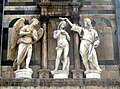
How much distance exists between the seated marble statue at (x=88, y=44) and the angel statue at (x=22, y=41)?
1.19m

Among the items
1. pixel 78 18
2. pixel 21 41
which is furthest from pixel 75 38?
pixel 21 41

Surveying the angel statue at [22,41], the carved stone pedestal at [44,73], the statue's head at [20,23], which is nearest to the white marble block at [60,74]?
the carved stone pedestal at [44,73]

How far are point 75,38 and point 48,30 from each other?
91 cm

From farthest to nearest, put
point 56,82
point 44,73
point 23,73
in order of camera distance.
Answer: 1. point 44,73
2. point 23,73
3. point 56,82

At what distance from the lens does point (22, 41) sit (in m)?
10.9

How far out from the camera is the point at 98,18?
11.9 metres

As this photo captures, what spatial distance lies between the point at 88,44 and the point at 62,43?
2.55 ft

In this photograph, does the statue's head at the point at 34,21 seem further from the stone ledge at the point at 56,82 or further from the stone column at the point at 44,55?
the stone ledge at the point at 56,82

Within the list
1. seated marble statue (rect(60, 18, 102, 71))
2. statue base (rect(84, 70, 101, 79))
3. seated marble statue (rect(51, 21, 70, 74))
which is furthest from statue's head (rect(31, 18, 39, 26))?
statue base (rect(84, 70, 101, 79))

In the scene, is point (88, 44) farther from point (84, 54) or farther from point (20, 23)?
point (20, 23)

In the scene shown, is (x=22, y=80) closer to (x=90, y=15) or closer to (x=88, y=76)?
(x=88, y=76)

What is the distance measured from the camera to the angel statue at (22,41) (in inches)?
425

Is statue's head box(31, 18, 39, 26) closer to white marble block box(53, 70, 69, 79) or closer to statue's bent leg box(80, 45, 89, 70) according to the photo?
statue's bent leg box(80, 45, 89, 70)

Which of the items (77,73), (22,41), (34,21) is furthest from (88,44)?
(22,41)
